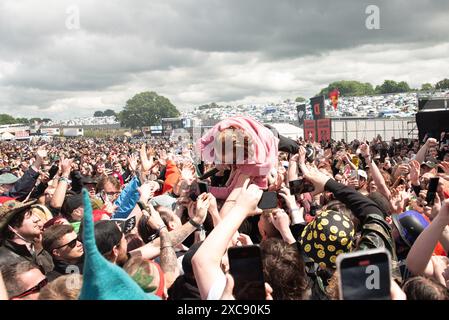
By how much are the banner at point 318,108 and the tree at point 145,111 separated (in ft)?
274

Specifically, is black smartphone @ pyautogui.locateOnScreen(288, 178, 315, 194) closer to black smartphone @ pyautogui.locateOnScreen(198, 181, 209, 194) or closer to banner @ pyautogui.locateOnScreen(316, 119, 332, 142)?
black smartphone @ pyautogui.locateOnScreen(198, 181, 209, 194)

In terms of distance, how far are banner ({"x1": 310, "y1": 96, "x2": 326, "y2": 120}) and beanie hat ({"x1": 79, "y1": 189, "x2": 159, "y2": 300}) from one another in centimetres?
2677

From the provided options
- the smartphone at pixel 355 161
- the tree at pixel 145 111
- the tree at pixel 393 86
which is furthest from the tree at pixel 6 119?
the smartphone at pixel 355 161

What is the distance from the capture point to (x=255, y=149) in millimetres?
2494

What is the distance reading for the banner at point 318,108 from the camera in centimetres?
2695

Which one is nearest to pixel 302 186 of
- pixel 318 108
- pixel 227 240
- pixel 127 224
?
pixel 227 240

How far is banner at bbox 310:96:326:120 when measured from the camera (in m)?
27.0

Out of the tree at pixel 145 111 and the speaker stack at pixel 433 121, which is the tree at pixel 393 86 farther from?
the speaker stack at pixel 433 121

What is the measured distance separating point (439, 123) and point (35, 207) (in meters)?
15.2

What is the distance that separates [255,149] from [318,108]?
25741 mm

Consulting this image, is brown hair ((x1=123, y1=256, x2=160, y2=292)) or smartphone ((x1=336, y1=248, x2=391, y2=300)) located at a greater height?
smartphone ((x1=336, y1=248, x2=391, y2=300))

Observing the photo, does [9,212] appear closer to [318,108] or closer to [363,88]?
[318,108]

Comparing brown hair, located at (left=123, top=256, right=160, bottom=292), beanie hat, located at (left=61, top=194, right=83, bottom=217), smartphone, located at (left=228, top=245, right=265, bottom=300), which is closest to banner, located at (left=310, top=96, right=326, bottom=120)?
beanie hat, located at (left=61, top=194, right=83, bottom=217)

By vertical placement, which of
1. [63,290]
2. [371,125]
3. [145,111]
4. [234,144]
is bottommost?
[63,290]
